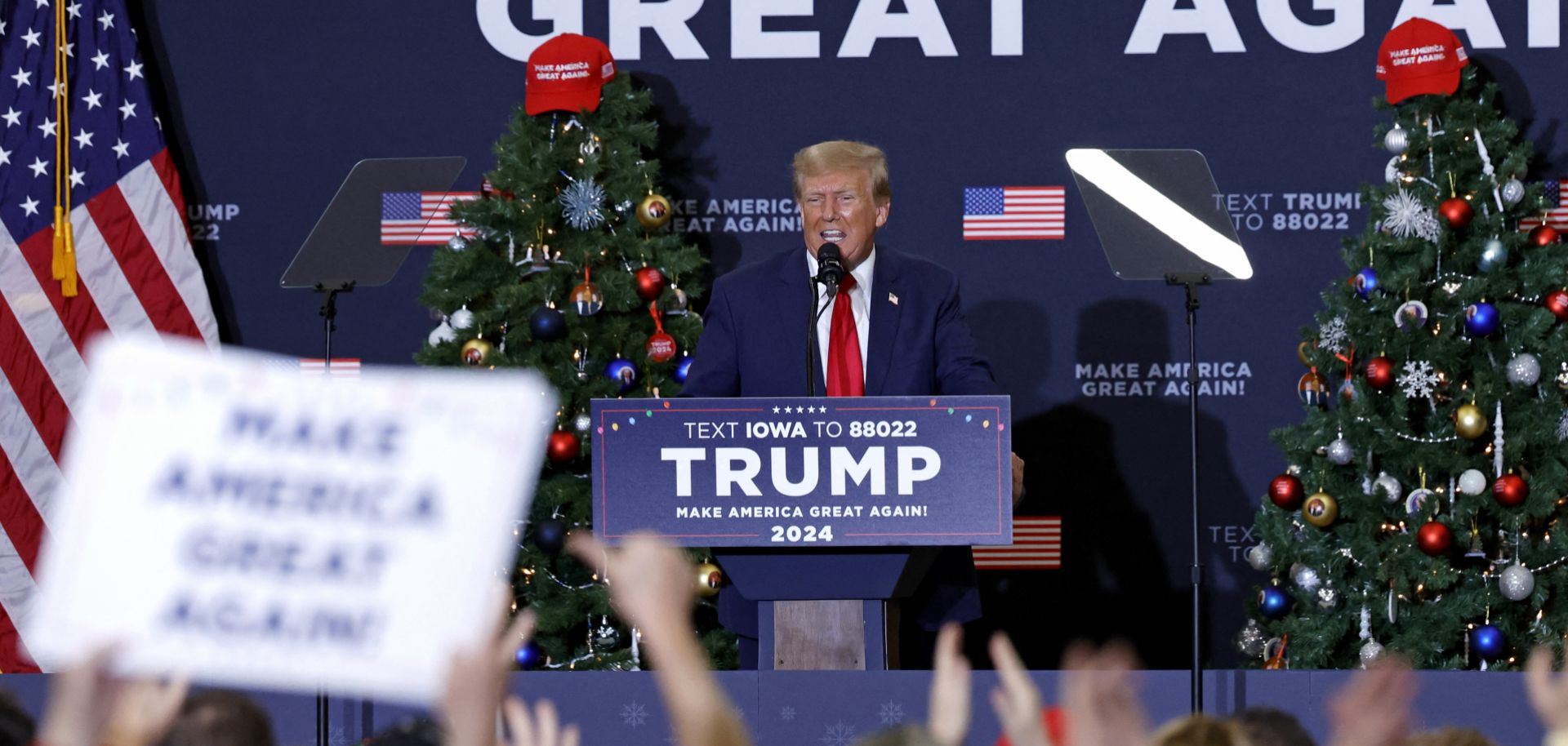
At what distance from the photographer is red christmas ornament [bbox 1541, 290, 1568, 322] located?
637 cm

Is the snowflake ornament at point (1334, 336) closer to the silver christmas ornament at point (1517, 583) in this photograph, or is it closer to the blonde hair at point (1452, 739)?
the silver christmas ornament at point (1517, 583)

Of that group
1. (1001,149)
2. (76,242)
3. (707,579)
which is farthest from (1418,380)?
(76,242)

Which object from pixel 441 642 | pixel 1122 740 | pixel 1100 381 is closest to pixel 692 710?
pixel 441 642

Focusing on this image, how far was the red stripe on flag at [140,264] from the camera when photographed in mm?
7367

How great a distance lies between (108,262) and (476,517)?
6.26 metres

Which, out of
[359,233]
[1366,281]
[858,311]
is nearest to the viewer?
[858,311]

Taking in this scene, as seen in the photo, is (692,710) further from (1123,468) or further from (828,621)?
(1123,468)

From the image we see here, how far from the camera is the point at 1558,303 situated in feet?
20.9

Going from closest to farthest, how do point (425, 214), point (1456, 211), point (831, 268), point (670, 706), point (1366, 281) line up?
point (670, 706) → point (831, 268) → point (1456, 211) → point (1366, 281) → point (425, 214)

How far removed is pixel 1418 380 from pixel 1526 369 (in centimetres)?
36

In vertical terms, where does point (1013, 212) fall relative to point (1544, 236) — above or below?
above

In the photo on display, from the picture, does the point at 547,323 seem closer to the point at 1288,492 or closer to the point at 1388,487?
the point at 1288,492

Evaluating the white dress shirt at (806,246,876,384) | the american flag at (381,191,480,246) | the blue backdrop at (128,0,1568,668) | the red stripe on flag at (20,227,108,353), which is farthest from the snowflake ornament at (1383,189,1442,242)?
the red stripe on flag at (20,227,108,353)

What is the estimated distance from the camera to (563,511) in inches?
267
